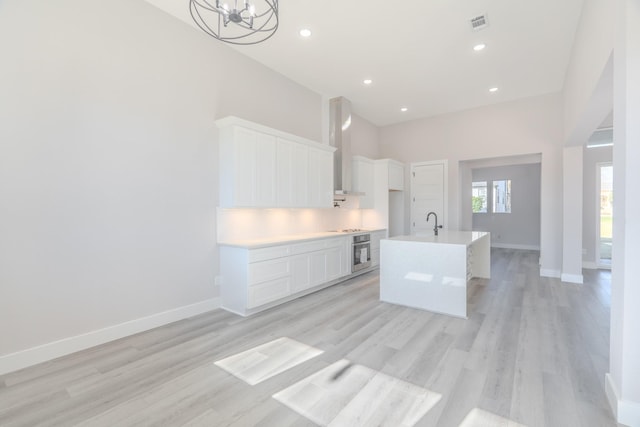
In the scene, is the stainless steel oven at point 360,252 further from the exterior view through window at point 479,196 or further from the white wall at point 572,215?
the exterior view through window at point 479,196

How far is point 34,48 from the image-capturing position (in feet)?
7.95

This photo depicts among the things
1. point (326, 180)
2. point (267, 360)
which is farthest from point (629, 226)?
point (326, 180)

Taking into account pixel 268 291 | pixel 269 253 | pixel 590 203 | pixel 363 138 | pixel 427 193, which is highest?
pixel 363 138

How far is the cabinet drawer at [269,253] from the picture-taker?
3.49 meters

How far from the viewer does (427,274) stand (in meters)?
3.62

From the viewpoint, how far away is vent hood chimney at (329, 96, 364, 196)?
555 cm

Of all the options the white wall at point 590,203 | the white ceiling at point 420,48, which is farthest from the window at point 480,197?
the white ceiling at point 420,48

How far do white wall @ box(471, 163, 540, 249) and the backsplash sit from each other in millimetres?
5649

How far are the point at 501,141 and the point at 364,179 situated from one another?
9.24 feet

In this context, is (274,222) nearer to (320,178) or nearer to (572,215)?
(320,178)

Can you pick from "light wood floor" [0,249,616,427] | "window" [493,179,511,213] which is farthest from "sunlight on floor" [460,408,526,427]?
"window" [493,179,511,213]

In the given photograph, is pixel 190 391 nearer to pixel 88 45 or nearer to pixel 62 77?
pixel 62 77

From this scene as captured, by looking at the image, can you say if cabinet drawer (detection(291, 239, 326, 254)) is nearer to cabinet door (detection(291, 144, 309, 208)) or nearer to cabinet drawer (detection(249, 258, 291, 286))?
cabinet drawer (detection(249, 258, 291, 286))

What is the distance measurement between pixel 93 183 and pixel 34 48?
1152 mm
